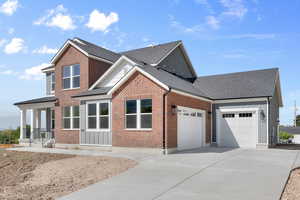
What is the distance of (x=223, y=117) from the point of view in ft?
63.9

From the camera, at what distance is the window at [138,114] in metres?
14.6

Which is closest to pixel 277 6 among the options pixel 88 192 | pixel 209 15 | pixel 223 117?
pixel 209 15

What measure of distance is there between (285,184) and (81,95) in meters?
13.4

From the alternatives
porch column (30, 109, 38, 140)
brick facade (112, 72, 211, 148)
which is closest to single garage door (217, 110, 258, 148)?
brick facade (112, 72, 211, 148)

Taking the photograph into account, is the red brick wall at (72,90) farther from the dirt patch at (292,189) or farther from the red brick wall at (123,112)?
the dirt patch at (292,189)

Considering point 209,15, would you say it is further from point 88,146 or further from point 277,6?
point 88,146

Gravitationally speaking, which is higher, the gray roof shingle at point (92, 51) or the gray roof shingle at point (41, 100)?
the gray roof shingle at point (92, 51)

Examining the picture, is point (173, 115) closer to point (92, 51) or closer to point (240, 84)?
point (240, 84)

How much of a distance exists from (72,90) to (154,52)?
25.2 feet

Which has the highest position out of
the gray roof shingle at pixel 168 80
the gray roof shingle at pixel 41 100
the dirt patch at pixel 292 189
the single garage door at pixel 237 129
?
the gray roof shingle at pixel 168 80

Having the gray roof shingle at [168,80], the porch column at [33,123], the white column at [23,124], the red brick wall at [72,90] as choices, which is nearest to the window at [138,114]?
the gray roof shingle at [168,80]

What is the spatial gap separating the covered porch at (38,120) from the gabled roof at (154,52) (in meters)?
8.11

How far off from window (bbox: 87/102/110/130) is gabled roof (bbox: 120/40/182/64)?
5912 millimetres

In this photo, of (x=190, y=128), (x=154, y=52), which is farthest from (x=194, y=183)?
(x=154, y=52)
